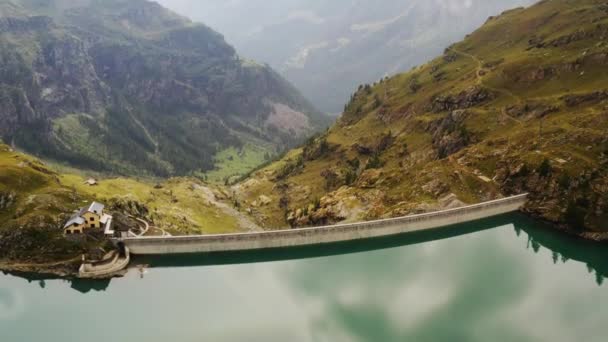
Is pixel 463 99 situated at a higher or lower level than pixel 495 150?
higher

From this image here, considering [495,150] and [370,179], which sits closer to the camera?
[495,150]

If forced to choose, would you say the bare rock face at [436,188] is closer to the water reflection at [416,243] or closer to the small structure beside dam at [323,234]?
the small structure beside dam at [323,234]

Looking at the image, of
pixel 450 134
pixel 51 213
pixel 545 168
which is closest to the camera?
pixel 51 213

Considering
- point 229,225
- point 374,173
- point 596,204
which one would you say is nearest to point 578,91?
point 596,204

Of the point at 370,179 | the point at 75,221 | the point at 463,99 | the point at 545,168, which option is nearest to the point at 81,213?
the point at 75,221

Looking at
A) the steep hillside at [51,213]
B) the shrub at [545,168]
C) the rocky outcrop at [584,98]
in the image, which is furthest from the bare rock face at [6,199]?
the rocky outcrop at [584,98]

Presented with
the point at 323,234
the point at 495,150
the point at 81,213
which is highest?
the point at 495,150

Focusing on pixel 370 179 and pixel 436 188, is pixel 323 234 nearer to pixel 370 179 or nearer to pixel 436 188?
pixel 370 179
